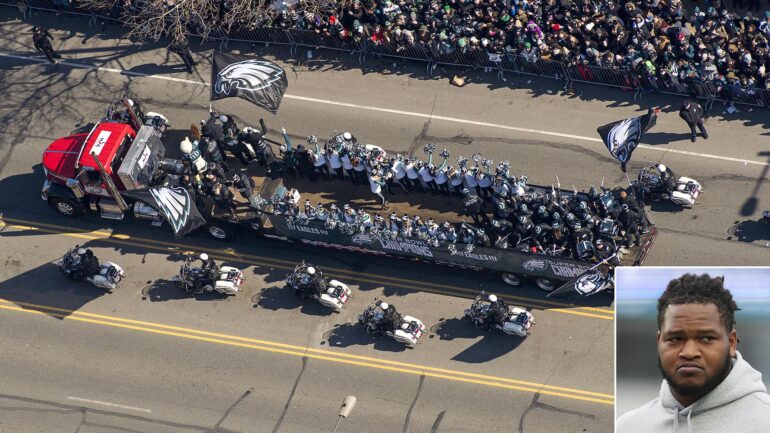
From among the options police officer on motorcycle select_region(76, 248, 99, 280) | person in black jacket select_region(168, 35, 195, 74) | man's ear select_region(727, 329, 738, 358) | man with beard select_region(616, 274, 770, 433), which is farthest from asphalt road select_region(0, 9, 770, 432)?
man's ear select_region(727, 329, 738, 358)

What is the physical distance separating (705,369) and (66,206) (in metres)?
22.0

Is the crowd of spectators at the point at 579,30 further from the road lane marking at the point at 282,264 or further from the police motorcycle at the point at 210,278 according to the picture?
the police motorcycle at the point at 210,278

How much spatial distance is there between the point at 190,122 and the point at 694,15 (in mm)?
16444

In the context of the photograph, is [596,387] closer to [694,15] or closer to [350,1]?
[694,15]

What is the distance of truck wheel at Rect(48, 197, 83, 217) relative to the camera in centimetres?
2916

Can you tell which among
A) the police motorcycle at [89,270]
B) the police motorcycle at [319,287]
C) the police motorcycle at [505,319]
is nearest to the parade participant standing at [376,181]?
the police motorcycle at [319,287]

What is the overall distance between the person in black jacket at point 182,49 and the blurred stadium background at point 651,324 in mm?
22021

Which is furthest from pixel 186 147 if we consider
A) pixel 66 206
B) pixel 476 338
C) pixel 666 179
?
pixel 666 179

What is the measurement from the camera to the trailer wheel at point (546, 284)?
86.8ft

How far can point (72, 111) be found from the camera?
107ft

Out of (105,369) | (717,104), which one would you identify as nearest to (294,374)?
(105,369)

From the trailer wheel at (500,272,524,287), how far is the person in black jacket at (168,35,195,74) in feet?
43.3

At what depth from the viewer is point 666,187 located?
27.8m

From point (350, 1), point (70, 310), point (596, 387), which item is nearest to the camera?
point (596, 387)
